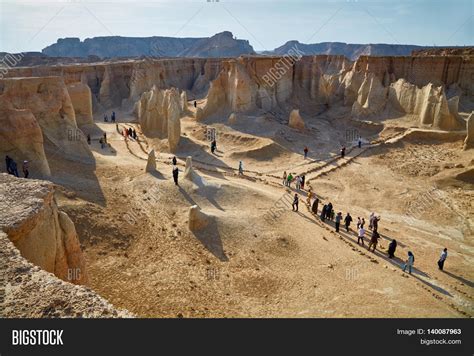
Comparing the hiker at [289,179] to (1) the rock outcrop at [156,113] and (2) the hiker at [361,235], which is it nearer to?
(2) the hiker at [361,235]

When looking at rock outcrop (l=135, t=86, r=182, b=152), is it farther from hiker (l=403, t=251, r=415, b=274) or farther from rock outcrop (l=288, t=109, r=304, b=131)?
hiker (l=403, t=251, r=415, b=274)

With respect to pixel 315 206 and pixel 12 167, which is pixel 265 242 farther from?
pixel 12 167

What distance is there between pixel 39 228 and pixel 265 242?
861cm

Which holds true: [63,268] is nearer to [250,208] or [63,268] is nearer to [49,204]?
[49,204]

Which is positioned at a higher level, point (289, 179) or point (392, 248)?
point (289, 179)

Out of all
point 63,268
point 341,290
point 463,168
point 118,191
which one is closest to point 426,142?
point 463,168

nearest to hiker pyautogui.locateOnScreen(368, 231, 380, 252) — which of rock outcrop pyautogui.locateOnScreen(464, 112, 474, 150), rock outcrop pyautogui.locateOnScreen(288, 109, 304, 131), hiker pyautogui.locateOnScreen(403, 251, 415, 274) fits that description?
hiker pyautogui.locateOnScreen(403, 251, 415, 274)

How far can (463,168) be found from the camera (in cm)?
2220

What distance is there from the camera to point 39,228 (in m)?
7.55

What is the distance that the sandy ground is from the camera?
35.6 ft

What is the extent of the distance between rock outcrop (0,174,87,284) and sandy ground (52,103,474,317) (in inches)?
87.3

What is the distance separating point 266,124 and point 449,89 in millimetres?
18518

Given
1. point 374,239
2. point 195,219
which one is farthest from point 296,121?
point 195,219

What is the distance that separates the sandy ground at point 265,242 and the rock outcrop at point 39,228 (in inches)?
87.3
